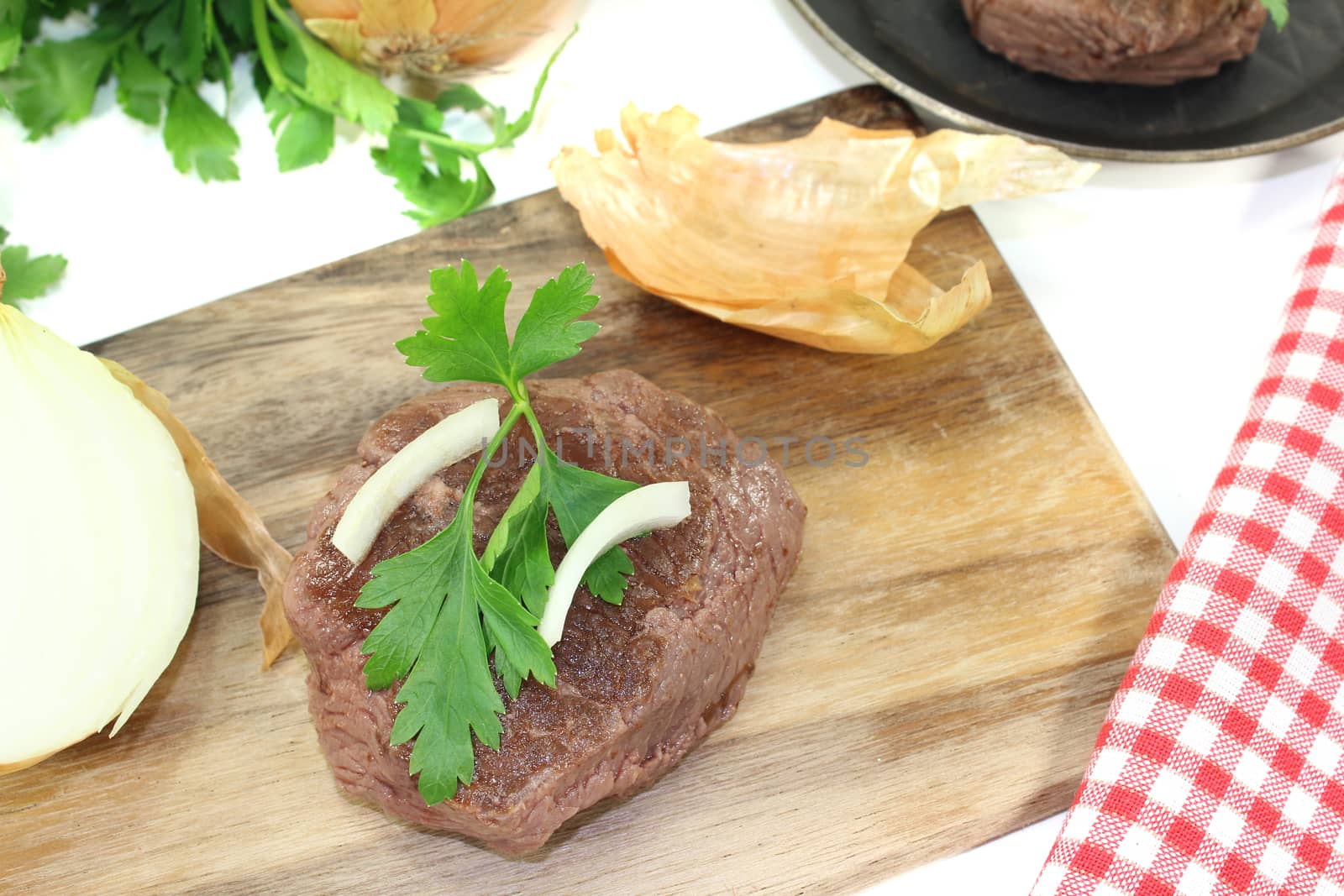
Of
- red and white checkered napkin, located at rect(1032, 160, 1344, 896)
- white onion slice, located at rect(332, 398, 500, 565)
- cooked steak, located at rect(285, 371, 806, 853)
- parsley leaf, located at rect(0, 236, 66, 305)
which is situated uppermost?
parsley leaf, located at rect(0, 236, 66, 305)

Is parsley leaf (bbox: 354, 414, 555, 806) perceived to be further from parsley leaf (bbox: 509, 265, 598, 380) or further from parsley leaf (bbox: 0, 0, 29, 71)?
parsley leaf (bbox: 0, 0, 29, 71)

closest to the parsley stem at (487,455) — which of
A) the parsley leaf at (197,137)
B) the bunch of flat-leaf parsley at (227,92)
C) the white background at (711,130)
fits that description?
the bunch of flat-leaf parsley at (227,92)

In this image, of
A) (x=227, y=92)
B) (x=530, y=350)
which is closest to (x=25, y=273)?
(x=227, y=92)

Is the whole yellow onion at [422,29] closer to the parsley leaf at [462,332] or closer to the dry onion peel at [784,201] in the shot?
the dry onion peel at [784,201]

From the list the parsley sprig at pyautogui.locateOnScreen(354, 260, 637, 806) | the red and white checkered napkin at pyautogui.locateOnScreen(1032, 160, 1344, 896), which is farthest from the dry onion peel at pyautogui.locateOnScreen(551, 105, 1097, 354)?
the red and white checkered napkin at pyautogui.locateOnScreen(1032, 160, 1344, 896)

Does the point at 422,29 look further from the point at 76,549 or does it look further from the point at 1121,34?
the point at 1121,34
